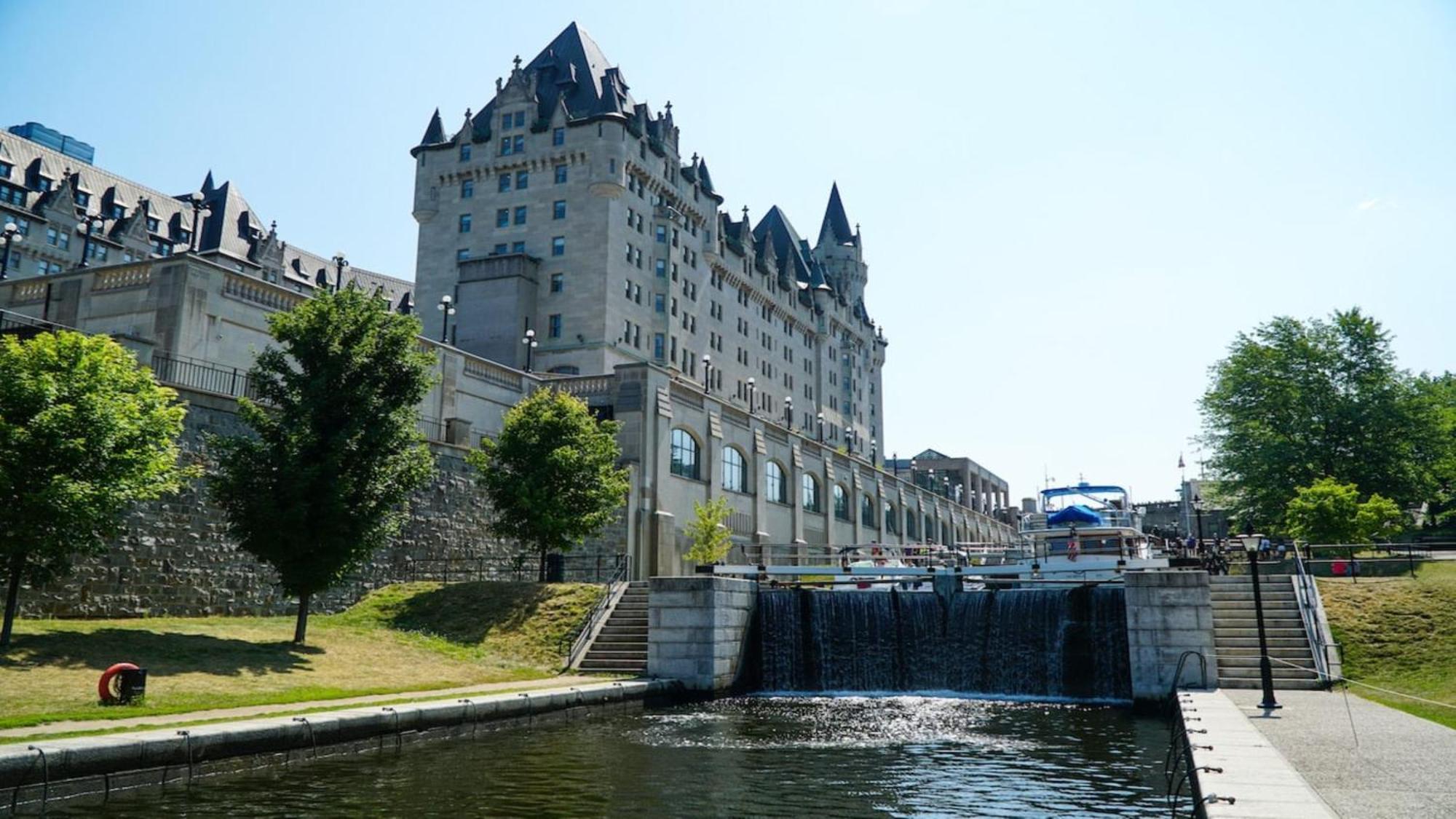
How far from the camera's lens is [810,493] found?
2793 inches

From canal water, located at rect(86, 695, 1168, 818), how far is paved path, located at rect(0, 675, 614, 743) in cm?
206

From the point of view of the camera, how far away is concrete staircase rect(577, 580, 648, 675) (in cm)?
2928

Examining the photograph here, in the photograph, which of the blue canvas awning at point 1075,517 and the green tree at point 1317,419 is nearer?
A: the blue canvas awning at point 1075,517

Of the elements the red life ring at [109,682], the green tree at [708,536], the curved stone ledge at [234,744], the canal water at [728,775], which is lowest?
the canal water at [728,775]

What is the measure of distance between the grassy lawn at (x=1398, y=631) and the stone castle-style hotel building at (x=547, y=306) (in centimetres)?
2375

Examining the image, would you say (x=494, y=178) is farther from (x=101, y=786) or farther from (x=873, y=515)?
(x=101, y=786)

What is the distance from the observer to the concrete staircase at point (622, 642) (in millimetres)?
29281

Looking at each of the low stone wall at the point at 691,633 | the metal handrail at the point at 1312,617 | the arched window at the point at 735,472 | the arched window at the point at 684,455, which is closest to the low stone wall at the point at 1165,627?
the metal handrail at the point at 1312,617

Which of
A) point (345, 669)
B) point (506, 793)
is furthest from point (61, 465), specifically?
point (506, 793)

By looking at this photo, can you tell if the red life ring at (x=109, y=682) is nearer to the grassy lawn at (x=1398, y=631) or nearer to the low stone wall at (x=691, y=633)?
the low stone wall at (x=691, y=633)

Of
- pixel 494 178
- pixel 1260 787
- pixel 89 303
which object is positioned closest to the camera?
pixel 1260 787

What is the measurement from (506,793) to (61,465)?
530 inches

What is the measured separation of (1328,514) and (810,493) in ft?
113

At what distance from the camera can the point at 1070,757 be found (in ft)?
58.5
